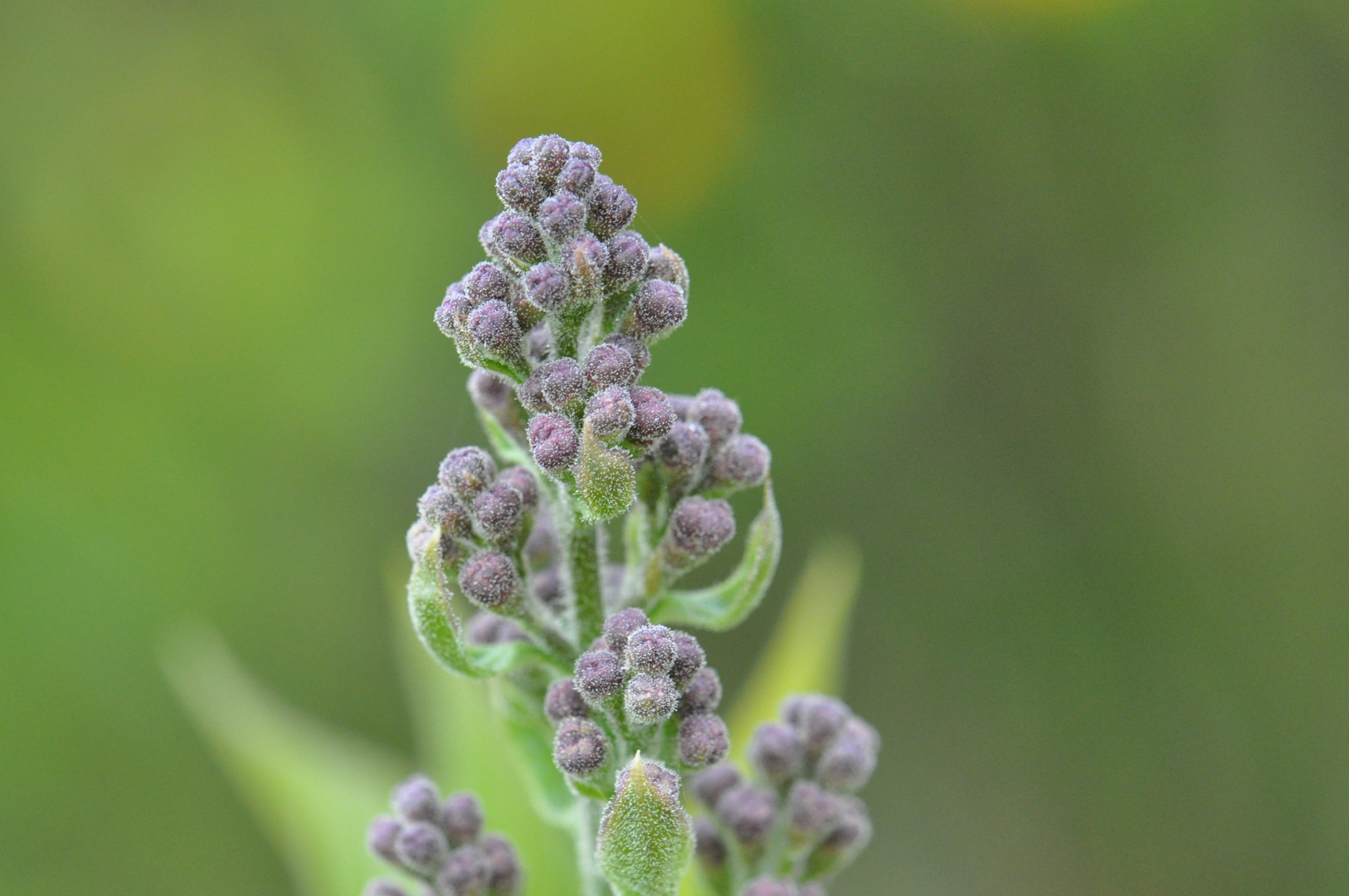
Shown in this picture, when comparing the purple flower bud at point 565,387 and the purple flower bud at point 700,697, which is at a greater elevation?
the purple flower bud at point 565,387

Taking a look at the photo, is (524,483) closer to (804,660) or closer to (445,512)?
(445,512)

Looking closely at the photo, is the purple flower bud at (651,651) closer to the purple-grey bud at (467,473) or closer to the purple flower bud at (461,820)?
the purple-grey bud at (467,473)

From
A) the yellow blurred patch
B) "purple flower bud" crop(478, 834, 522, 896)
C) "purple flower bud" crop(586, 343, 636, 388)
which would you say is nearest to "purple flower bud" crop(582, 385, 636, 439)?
"purple flower bud" crop(586, 343, 636, 388)

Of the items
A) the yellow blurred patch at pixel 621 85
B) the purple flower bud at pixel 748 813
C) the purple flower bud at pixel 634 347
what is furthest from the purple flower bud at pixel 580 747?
the yellow blurred patch at pixel 621 85

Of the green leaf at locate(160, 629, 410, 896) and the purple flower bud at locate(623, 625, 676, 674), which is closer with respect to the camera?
the purple flower bud at locate(623, 625, 676, 674)

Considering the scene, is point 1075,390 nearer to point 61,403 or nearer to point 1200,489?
point 1200,489

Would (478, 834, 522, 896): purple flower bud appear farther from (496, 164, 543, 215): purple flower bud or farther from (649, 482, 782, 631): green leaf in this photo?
(496, 164, 543, 215): purple flower bud
